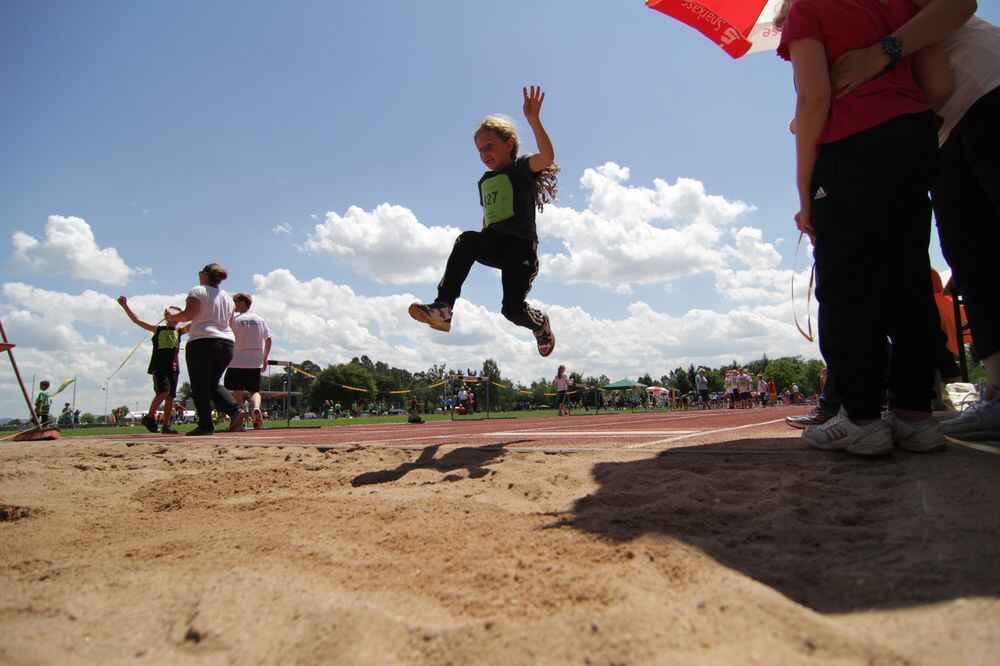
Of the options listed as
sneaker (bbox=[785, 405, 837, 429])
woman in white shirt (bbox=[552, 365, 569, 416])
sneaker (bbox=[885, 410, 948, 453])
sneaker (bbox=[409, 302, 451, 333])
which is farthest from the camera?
woman in white shirt (bbox=[552, 365, 569, 416])

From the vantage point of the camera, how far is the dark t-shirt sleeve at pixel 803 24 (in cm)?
213

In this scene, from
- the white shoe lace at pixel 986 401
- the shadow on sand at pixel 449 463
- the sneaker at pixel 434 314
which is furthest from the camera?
the sneaker at pixel 434 314

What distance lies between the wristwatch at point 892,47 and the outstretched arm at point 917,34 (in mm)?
14

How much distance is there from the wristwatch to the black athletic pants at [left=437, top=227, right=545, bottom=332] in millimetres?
2393

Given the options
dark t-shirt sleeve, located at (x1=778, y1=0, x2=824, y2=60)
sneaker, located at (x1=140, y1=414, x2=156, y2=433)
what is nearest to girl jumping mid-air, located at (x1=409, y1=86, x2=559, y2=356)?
dark t-shirt sleeve, located at (x1=778, y1=0, x2=824, y2=60)

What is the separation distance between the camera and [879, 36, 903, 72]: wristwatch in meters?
2.04

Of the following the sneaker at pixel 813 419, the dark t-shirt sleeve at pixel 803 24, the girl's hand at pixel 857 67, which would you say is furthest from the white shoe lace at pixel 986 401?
the dark t-shirt sleeve at pixel 803 24

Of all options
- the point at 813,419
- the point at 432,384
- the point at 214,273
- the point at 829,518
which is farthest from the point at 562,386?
the point at 432,384

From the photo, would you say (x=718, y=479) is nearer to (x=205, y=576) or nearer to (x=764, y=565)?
(x=764, y=565)

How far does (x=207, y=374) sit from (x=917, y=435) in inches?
236

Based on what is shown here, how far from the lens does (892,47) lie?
2043 mm

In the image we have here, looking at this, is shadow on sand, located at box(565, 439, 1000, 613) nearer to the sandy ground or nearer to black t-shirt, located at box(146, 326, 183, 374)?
the sandy ground

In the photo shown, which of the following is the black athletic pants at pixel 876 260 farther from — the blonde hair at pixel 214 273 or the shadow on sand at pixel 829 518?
the blonde hair at pixel 214 273

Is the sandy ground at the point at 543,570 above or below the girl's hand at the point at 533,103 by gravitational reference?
below
